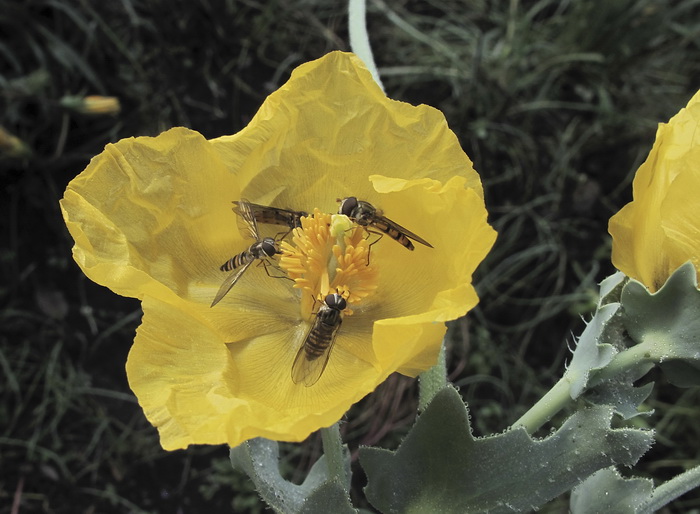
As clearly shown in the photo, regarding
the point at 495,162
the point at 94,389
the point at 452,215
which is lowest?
the point at 94,389

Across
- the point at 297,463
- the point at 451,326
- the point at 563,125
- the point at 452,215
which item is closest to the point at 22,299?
the point at 297,463

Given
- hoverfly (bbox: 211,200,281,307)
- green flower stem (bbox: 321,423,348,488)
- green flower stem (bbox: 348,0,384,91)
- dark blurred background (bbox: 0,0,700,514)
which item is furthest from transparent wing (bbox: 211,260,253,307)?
dark blurred background (bbox: 0,0,700,514)

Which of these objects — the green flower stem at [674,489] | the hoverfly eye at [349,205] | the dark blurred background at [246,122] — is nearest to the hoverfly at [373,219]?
the hoverfly eye at [349,205]

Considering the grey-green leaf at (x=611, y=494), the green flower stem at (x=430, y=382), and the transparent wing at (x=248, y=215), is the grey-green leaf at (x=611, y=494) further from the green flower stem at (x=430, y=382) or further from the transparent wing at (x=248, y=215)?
the transparent wing at (x=248, y=215)

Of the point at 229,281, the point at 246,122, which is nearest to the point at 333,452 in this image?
the point at 229,281

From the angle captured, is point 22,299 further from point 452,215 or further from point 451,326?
point 452,215

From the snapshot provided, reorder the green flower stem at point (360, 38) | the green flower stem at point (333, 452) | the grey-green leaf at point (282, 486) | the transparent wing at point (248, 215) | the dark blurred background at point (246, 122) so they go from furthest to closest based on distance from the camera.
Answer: the dark blurred background at point (246, 122)
the green flower stem at point (360, 38)
the transparent wing at point (248, 215)
the green flower stem at point (333, 452)
the grey-green leaf at point (282, 486)

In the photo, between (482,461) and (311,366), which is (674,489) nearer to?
(482,461)
